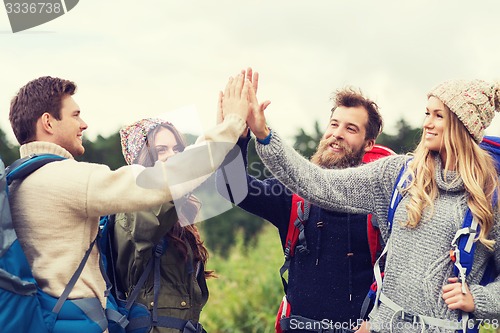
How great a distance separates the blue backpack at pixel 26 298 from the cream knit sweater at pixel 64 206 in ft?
0.13

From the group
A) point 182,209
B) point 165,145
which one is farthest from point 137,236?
point 165,145

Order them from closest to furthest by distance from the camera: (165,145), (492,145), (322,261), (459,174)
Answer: (459,174)
(492,145)
(165,145)
(322,261)

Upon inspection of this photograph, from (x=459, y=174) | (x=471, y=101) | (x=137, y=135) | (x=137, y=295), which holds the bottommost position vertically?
(x=137, y=295)

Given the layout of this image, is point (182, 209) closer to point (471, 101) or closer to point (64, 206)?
point (64, 206)

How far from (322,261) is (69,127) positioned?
1.68 meters

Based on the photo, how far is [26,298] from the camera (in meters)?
3.20

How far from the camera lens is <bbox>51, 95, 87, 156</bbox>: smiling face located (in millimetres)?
3621

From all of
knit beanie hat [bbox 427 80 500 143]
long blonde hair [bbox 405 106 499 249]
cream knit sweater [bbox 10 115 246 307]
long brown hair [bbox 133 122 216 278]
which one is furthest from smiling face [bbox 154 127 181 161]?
knit beanie hat [bbox 427 80 500 143]

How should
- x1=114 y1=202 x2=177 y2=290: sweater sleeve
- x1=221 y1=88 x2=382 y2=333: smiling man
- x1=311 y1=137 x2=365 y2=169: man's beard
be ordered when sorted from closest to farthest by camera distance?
x1=114 y1=202 x2=177 y2=290: sweater sleeve < x1=221 y1=88 x2=382 y2=333: smiling man < x1=311 y1=137 x2=365 y2=169: man's beard

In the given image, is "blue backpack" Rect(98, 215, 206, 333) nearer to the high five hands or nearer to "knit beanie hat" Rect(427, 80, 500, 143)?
the high five hands

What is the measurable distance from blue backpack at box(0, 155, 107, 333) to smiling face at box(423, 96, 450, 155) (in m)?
1.80

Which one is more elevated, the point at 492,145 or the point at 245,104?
the point at 245,104

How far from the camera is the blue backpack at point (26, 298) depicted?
10.4 ft

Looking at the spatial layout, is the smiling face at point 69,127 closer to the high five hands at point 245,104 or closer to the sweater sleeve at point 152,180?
the sweater sleeve at point 152,180
